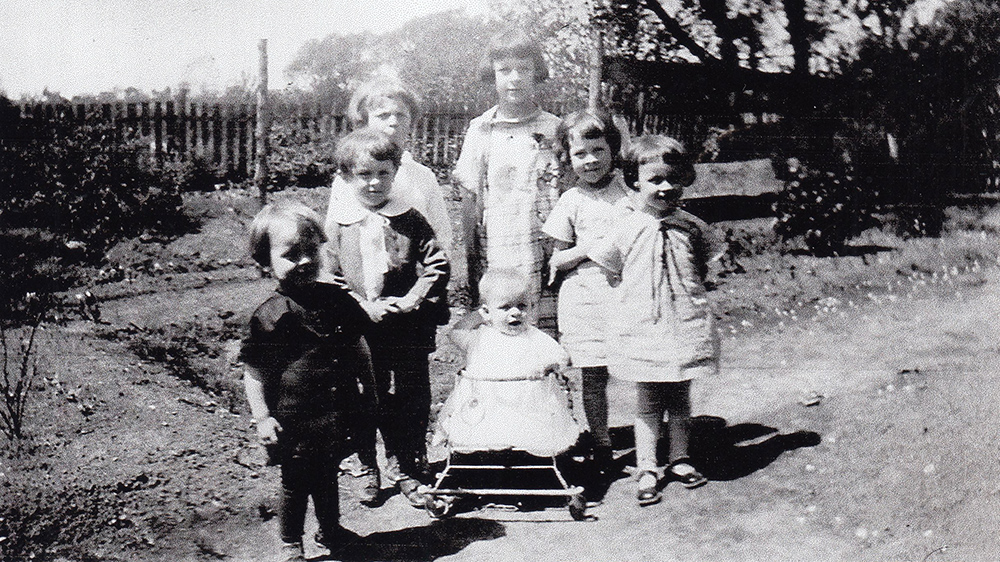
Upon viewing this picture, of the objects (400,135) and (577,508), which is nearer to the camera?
(577,508)

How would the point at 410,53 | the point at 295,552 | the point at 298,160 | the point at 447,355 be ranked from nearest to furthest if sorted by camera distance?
the point at 295,552
the point at 447,355
the point at 410,53
the point at 298,160

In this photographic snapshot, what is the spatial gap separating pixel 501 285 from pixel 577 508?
900 mm

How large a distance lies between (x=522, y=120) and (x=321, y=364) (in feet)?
5.01

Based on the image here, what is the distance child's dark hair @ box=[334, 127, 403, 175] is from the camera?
3.25 meters

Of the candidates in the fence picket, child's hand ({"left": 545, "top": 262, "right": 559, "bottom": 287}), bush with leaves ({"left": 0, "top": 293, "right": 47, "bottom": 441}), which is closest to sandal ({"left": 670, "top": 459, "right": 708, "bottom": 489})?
child's hand ({"left": 545, "top": 262, "right": 559, "bottom": 287})

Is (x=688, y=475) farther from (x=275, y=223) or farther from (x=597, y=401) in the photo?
(x=275, y=223)

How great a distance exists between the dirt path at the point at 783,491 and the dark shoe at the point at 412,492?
6 cm

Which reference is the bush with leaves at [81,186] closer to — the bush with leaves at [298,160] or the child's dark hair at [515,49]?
the bush with leaves at [298,160]

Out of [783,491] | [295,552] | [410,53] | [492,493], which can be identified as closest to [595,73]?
[410,53]

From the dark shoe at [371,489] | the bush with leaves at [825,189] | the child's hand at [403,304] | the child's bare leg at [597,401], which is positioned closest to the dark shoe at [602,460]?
the child's bare leg at [597,401]

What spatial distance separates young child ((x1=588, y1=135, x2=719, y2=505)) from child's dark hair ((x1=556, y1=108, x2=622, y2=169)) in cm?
12

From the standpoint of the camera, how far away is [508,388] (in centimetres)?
337

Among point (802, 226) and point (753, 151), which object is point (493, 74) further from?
point (753, 151)

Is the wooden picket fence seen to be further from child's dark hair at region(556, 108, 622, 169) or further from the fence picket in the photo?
child's dark hair at region(556, 108, 622, 169)
